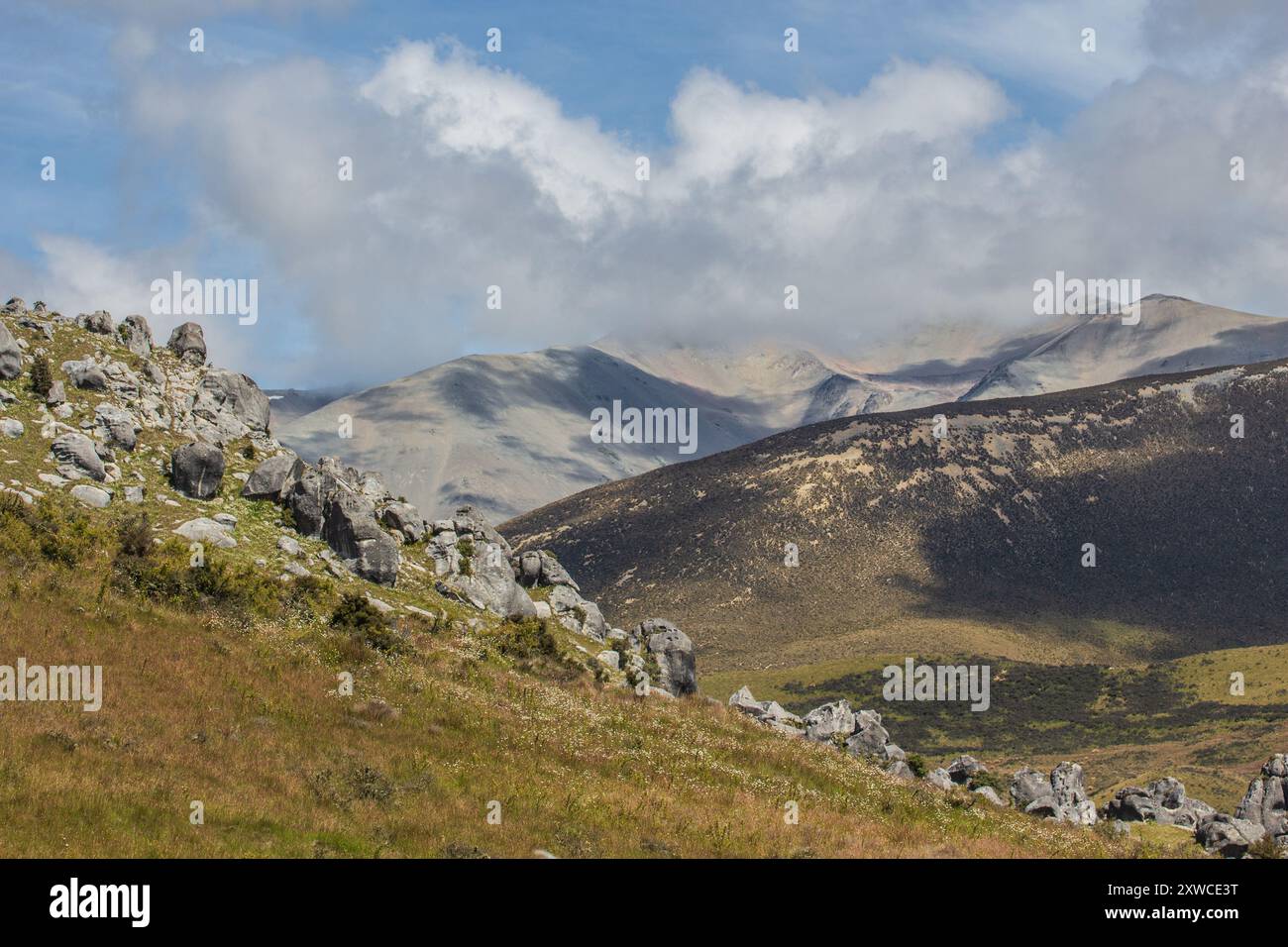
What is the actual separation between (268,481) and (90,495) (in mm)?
6237

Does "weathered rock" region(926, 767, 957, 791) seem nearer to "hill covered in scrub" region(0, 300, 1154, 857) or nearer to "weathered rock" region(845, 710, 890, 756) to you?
"weathered rock" region(845, 710, 890, 756)

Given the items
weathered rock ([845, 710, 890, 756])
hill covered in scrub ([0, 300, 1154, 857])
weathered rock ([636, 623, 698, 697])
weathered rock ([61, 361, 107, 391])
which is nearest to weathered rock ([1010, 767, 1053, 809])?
weathered rock ([845, 710, 890, 756])

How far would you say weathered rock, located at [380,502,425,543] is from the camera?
4400 centimetres

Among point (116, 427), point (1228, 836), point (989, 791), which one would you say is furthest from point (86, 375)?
point (1228, 836)

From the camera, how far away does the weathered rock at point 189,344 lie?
50.4 meters

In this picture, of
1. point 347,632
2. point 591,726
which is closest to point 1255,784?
point 591,726

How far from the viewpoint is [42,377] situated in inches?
1586

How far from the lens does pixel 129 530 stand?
30.7 metres

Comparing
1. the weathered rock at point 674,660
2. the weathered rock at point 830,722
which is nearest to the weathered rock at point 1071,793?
the weathered rock at point 830,722

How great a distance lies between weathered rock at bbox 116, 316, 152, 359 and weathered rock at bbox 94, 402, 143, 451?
795 centimetres

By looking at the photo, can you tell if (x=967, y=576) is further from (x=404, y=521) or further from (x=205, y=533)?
(x=205, y=533)

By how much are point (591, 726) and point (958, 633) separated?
415 feet

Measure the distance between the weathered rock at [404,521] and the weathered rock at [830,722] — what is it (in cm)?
1691

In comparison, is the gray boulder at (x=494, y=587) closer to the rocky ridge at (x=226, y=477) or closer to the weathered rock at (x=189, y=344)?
the rocky ridge at (x=226, y=477)
